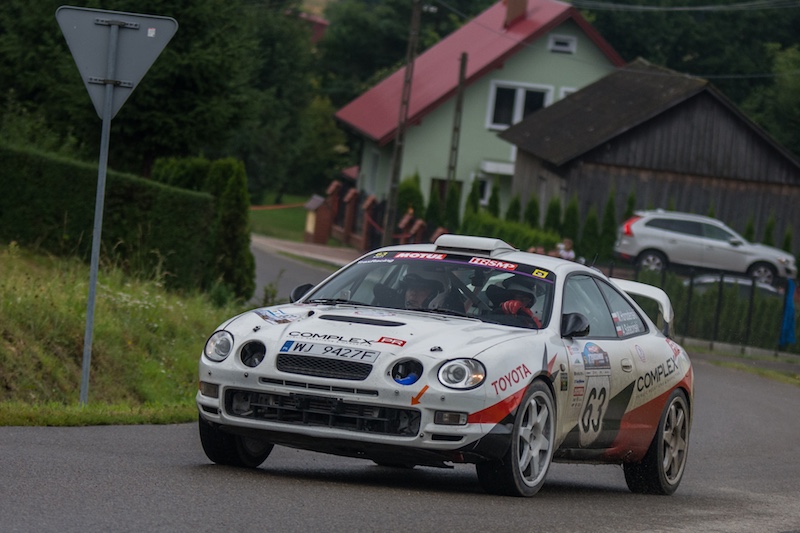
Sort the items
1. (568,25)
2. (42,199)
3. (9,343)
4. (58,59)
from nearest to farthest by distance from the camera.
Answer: (9,343) → (42,199) → (58,59) → (568,25)

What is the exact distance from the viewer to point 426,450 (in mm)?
8305

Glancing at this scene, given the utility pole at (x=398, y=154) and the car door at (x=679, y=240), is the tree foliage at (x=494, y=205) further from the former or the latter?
the car door at (x=679, y=240)

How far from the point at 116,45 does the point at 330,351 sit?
156 inches

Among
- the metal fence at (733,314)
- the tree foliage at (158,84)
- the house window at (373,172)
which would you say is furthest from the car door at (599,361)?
the house window at (373,172)

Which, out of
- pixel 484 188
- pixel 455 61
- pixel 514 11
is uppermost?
pixel 514 11

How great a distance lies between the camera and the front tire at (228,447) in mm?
8977

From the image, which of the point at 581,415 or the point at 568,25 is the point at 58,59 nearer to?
the point at 581,415

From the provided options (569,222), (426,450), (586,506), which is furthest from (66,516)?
(569,222)

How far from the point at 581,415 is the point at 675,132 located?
40.8 metres

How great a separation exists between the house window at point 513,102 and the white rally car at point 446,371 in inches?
2023

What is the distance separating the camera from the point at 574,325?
9.24 meters

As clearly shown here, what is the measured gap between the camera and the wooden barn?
1925 inches

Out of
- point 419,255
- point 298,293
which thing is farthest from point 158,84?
point 419,255

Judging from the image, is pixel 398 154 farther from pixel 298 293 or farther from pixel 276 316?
pixel 276 316
